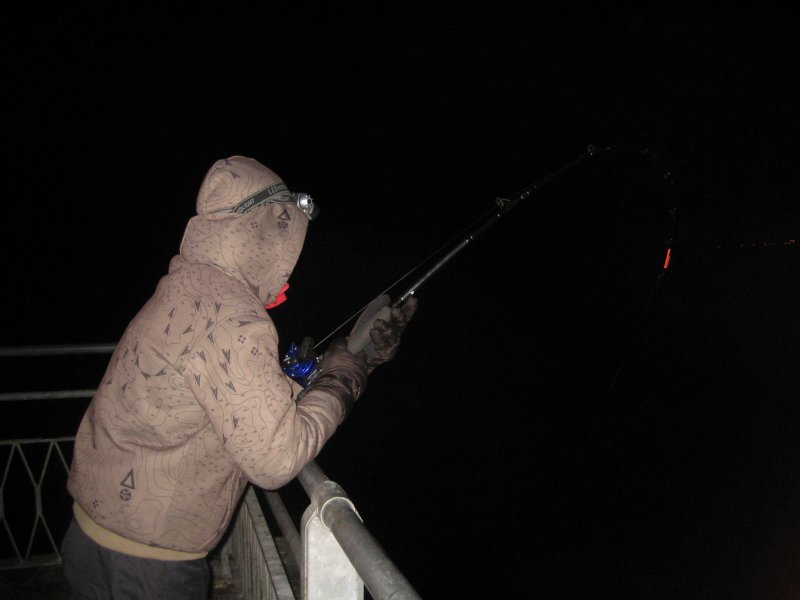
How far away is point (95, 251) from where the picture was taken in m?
31.9

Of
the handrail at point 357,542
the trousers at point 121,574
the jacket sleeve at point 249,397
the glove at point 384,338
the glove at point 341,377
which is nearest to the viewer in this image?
the handrail at point 357,542

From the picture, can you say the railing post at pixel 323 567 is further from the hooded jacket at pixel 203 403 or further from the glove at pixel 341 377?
the glove at pixel 341 377

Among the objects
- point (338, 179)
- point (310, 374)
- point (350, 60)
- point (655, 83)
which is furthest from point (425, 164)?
point (310, 374)

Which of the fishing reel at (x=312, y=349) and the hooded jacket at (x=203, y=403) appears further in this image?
the fishing reel at (x=312, y=349)

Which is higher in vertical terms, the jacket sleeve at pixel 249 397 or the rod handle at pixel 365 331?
the jacket sleeve at pixel 249 397

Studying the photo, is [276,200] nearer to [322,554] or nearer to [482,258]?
[322,554]

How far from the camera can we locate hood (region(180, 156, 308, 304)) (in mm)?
1446

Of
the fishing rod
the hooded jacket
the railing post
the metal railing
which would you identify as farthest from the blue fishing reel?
the railing post

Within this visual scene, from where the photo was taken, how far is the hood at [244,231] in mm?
1446

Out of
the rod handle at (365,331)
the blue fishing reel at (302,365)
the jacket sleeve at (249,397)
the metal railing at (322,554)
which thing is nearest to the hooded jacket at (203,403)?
the jacket sleeve at (249,397)

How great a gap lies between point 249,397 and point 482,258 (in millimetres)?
32805

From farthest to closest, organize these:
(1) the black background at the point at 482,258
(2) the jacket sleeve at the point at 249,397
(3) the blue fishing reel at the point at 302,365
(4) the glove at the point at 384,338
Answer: (1) the black background at the point at 482,258 < (4) the glove at the point at 384,338 < (3) the blue fishing reel at the point at 302,365 < (2) the jacket sleeve at the point at 249,397

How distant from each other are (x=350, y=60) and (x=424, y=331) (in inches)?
1143

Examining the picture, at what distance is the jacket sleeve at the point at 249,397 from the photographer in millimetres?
1222
